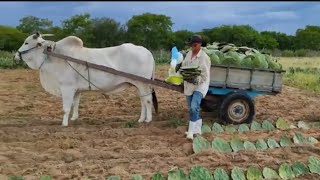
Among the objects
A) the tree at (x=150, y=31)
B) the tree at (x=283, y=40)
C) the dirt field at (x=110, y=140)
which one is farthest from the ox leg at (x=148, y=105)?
the tree at (x=283, y=40)

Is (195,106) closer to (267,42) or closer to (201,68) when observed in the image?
(201,68)

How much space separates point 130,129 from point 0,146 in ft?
7.46

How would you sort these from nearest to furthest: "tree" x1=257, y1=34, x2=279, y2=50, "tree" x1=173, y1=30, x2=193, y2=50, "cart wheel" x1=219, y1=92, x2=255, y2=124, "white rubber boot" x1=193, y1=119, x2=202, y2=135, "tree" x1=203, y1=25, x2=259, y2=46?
"white rubber boot" x1=193, y1=119, x2=202, y2=135, "cart wheel" x1=219, y1=92, x2=255, y2=124, "tree" x1=173, y1=30, x2=193, y2=50, "tree" x1=257, y1=34, x2=279, y2=50, "tree" x1=203, y1=25, x2=259, y2=46

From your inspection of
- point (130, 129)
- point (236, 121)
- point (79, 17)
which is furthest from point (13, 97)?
point (79, 17)

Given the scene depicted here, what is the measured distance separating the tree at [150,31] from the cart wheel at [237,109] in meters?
35.5

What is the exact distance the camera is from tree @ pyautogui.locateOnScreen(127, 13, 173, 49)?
46938 millimetres

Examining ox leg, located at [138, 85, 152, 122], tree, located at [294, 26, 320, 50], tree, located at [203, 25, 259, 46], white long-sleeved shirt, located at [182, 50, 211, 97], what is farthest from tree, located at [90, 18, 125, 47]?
white long-sleeved shirt, located at [182, 50, 211, 97]

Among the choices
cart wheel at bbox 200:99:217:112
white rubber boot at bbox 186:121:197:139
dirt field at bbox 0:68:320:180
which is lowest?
dirt field at bbox 0:68:320:180

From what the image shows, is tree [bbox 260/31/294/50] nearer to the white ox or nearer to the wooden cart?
the wooden cart

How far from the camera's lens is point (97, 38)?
46781 mm

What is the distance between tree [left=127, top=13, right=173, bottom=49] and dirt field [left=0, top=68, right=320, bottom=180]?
32.7m

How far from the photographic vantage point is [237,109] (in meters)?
10.0

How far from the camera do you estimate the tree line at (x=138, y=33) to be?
44.9 metres

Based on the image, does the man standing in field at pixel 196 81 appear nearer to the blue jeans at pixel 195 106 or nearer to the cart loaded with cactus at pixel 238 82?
the blue jeans at pixel 195 106
